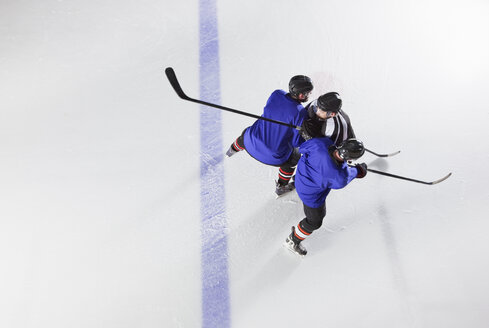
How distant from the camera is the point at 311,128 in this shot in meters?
1.57

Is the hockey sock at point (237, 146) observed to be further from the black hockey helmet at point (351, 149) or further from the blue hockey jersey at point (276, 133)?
the black hockey helmet at point (351, 149)

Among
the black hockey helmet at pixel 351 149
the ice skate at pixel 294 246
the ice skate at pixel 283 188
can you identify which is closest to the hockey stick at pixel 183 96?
the black hockey helmet at pixel 351 149

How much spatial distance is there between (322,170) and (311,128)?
0.22 m

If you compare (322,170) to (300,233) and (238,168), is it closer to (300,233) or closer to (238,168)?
(300,233)

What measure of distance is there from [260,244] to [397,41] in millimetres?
1877

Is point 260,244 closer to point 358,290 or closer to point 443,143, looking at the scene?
point 358,290

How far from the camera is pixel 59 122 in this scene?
231 cm

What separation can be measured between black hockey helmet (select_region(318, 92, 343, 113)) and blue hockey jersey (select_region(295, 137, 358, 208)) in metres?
0.13

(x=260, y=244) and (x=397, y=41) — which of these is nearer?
(x=260, y=244)

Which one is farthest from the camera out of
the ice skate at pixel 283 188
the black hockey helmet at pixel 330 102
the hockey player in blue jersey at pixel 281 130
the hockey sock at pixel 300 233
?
the ice skate at pixel 283 188

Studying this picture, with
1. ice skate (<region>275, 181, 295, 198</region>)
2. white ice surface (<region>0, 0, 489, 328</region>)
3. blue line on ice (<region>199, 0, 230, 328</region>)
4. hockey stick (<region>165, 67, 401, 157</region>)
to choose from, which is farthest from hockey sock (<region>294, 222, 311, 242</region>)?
hockey stick (<region>165, 67, 401, 157</region>)

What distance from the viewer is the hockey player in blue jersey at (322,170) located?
1.37 meters

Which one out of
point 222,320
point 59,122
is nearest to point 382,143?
point 222,320

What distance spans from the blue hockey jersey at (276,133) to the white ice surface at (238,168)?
0.40 meters
